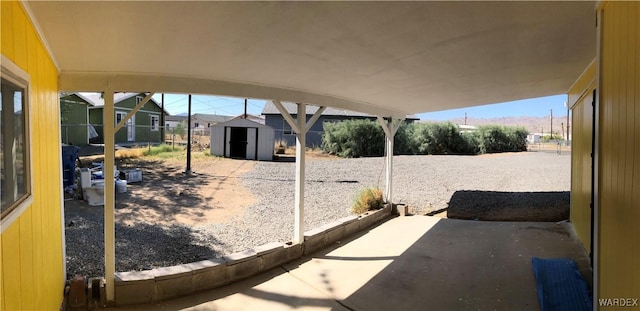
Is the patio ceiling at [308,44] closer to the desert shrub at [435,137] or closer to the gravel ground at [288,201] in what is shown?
the gravel ground at [288,201]

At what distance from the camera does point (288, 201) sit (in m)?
8.36

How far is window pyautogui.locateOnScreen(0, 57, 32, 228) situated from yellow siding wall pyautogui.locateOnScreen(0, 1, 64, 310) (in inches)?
2.6

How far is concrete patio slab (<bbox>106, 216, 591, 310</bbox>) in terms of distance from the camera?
339 cm

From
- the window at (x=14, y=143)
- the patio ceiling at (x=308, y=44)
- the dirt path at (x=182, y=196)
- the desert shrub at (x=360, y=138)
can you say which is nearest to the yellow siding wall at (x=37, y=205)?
the window at (x=14, y=143)

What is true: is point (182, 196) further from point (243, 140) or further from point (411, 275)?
point (243, 140)

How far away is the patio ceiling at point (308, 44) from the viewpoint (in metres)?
1.98

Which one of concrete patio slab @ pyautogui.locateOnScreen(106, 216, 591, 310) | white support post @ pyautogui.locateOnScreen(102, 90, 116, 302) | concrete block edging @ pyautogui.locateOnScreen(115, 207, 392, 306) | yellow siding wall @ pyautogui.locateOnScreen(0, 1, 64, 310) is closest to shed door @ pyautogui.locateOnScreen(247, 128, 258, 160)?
concrete patio slab @ pyautogui.locateOnScreen(106, 216, 591, 310)

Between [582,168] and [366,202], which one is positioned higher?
[582,168]

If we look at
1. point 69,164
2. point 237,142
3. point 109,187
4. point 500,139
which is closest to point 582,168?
point 109,187

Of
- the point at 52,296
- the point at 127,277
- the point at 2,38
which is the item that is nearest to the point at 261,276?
the point at 127,277

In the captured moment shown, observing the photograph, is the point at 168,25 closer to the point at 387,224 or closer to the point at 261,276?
the point at 261,276

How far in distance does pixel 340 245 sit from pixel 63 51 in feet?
13.1

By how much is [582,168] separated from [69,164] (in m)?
10.2

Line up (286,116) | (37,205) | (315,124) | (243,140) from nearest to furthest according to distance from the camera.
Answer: (37,205) → (286,116) → (243,140) → (315,124)
